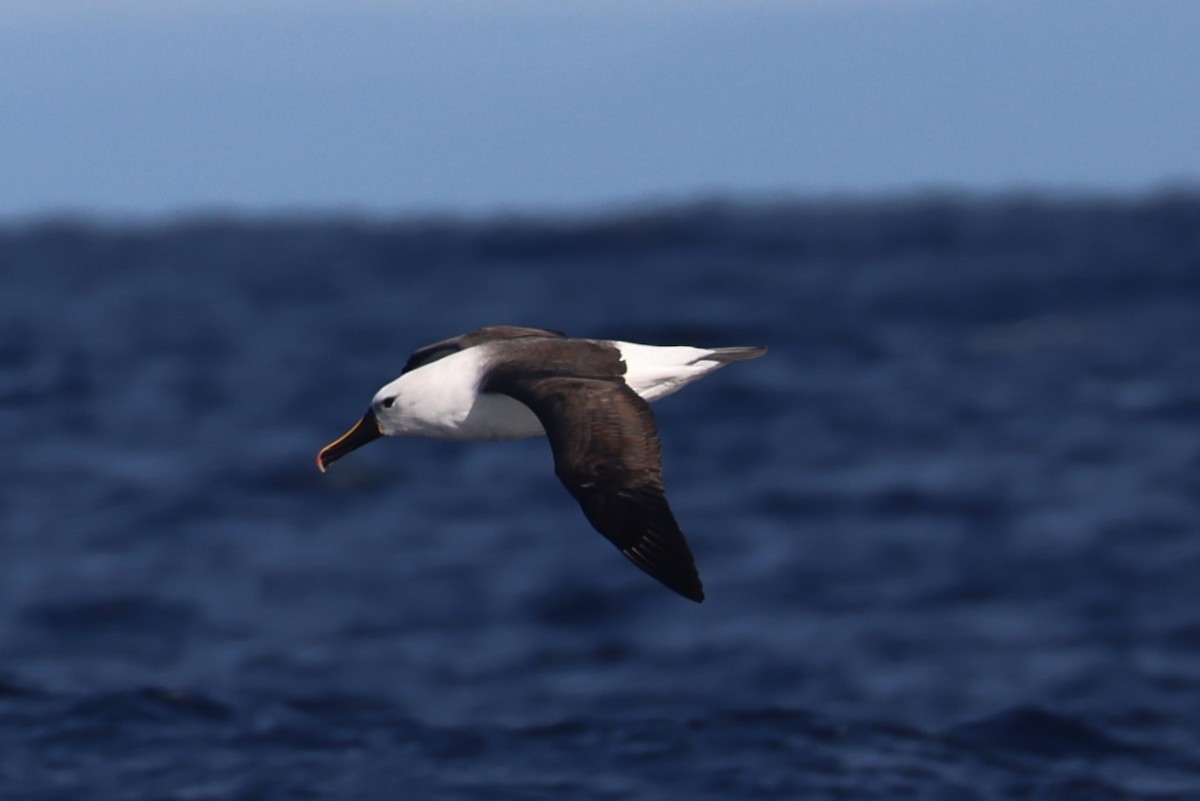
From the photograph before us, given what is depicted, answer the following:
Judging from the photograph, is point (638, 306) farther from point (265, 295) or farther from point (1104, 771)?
point (1104, 771)

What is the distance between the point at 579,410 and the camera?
891cm

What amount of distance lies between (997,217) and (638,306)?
3915cm

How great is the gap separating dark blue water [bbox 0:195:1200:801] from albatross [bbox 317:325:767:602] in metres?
4.61

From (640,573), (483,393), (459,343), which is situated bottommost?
(640,573)

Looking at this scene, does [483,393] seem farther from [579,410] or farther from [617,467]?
[617,467]

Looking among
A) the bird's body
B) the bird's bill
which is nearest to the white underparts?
the bird's body

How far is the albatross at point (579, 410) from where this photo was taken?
328 inches

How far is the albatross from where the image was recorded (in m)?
8.34

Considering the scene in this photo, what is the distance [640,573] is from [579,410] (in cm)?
1233

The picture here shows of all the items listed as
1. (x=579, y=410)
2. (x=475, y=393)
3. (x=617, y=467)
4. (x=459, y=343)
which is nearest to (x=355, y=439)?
(x=459, y=343)

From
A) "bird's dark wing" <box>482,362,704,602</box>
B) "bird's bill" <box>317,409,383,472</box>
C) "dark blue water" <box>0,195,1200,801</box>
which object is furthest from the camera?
"dark blue water" <box>0,195,1200,801</box>

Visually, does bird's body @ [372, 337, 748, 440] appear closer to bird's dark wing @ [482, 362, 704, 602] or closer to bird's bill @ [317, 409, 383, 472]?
bird's bill @ [317, 409, 383, 472]

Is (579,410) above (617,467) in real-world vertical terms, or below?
above

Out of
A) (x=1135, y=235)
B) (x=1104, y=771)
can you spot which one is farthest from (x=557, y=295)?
(x=1104, y=771)
